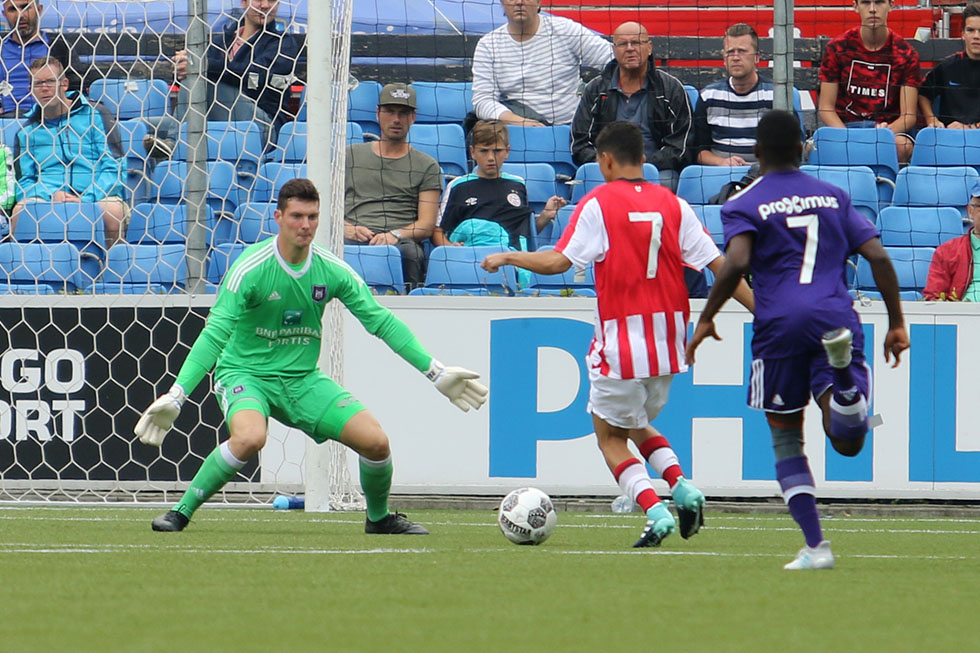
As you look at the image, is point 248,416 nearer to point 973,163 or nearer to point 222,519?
point 222,519

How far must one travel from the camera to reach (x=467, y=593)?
4719mm

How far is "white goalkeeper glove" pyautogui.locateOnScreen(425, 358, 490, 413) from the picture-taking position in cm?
729

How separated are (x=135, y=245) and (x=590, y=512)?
141 inches

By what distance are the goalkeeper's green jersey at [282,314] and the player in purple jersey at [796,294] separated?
2139 mm

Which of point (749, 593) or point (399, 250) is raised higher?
point (399, 250)

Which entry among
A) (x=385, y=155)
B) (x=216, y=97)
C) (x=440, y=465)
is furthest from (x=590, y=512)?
(x=216, y=97)

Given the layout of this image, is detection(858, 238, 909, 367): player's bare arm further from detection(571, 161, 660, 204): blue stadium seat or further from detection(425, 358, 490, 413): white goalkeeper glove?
detection(571, 161, 660, 204): blue stadium seat

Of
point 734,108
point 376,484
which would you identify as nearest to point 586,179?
point 734,108

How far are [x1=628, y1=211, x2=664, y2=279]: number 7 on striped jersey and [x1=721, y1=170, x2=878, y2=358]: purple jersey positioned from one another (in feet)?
3.89

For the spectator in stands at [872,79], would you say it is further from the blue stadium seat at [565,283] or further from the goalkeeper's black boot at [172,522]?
the goalkeeper's black boot at [172,522]

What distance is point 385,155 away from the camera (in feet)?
36.5

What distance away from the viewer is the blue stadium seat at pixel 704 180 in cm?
1127

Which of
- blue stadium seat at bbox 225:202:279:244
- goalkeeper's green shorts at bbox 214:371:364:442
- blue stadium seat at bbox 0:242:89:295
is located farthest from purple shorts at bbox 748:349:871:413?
blue stadium seat at bbox 0:242:89:295

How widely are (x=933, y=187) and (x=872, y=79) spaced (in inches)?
42.0
